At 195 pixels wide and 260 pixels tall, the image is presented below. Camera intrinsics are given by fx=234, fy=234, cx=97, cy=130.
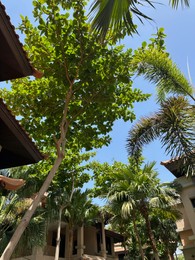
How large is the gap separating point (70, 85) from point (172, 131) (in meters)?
4.17

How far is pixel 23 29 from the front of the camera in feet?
29.1

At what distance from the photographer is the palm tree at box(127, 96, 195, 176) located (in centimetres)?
655

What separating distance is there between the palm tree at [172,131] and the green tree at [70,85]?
200cm

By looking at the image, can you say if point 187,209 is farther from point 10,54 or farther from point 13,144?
point 10,54

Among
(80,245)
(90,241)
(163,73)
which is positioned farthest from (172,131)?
(90,241)

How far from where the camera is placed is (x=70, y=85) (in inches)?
350

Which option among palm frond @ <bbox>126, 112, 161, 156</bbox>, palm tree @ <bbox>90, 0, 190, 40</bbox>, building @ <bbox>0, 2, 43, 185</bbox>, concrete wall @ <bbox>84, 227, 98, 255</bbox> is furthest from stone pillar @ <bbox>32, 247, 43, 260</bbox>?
palm tree @ <bbox>90, 0, 190, 40</bbox>

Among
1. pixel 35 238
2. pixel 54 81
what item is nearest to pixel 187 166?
pixel 54 81

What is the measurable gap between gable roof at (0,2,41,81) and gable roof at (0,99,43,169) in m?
1.35

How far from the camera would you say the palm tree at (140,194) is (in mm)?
13023

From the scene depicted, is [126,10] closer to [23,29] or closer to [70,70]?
[70,70]

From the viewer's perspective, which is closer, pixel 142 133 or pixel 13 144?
pixel 13 144

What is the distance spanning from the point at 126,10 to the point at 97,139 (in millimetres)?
7032

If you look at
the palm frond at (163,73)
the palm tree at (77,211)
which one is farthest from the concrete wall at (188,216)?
A: the palm frond at (163,73)
